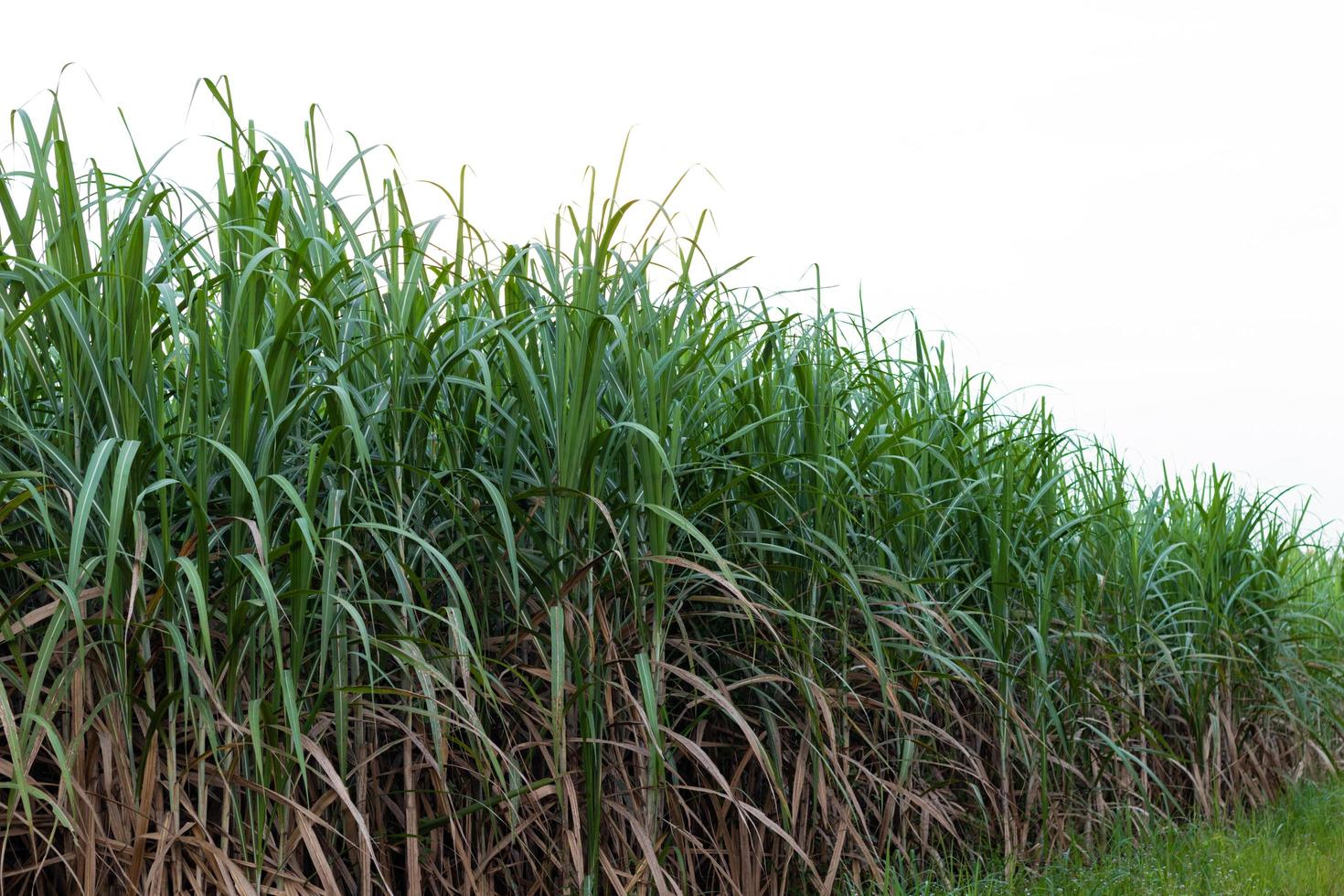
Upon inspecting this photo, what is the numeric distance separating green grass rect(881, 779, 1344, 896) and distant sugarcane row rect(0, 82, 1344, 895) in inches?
6.7

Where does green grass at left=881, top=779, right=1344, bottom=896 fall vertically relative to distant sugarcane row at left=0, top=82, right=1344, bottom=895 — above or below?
below

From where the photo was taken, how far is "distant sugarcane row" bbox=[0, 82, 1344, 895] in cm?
149

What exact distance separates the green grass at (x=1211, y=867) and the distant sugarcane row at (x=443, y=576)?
170 millimetres

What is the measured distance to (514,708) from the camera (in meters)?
1.85

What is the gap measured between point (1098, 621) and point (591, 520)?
2.03 m

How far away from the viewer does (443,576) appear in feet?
5.61

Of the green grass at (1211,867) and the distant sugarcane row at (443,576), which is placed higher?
the distant sugarcane row at (443,576)

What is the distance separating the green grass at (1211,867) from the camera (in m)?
2.52

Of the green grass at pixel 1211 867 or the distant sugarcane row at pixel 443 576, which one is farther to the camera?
the green grass at pixel 1211 867

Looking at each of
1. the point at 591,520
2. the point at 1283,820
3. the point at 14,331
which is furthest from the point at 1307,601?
the point at 14,331

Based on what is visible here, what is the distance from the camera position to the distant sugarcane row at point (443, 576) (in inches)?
58.7

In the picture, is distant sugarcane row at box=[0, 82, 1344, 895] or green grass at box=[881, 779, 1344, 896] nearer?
distant sugarcane row at box=[0, 82, 1344, 895]

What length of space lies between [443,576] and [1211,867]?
225cm

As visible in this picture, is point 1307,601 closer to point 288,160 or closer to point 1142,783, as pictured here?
point 1142,783
